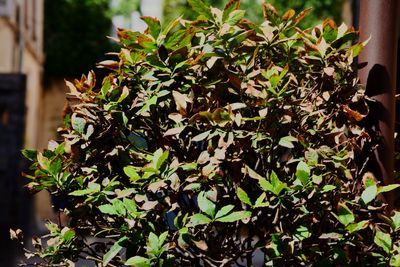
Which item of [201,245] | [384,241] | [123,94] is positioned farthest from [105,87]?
[384,241]

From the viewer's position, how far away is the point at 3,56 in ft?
62.3

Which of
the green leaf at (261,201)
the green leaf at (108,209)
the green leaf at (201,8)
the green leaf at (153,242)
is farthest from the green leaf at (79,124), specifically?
the green leaf at (261,201)

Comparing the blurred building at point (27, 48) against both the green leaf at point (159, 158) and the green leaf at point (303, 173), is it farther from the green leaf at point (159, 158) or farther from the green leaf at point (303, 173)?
the green leaf at point (303, 173)

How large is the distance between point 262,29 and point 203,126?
0.54m

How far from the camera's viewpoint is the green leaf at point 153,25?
3311 millimetres

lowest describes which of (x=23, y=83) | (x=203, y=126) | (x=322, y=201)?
(x=23, y=83)

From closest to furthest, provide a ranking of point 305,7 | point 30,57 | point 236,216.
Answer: point 236,216
point 30,57
point 305,7

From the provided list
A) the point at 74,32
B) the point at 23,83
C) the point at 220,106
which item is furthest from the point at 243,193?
the point at 74,32

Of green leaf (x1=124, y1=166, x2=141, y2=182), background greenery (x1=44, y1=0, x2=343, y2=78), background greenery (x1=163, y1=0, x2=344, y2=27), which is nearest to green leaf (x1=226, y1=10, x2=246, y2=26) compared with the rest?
green leaf (x1=124, y1=166, x2=141, y2=182)

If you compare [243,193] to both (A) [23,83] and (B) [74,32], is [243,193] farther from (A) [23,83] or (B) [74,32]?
(B) [74,32]

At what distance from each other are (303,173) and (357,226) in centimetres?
33

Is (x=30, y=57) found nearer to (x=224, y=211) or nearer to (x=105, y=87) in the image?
(x=105, y=87)

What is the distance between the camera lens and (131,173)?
3.26 metres

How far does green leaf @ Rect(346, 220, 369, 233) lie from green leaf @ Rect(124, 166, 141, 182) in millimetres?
903
